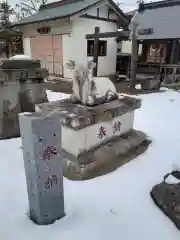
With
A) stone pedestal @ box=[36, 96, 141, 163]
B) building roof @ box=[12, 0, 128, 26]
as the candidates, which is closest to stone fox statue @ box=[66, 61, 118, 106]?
stone pedestal @ box=[36, 96, 141, 163]

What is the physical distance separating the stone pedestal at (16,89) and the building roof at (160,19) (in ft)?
26.5

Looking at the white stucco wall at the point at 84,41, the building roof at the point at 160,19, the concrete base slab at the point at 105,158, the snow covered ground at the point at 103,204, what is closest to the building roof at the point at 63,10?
the white stucco wall at the point at 84,41

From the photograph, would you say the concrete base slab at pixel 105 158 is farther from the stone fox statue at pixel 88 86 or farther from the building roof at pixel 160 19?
the building roof at pixel 160 19

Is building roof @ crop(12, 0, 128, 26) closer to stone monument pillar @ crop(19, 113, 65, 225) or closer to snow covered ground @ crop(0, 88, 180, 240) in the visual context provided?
snow covered ground @ crop(0, 88, 180, 240)

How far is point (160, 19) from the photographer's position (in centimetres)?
1338

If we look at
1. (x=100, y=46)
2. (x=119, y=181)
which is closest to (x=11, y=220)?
(x=119, y=181)

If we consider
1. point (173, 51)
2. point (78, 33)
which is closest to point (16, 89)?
point (78, 33)

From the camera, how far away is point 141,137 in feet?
13.3

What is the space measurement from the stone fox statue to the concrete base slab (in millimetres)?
713

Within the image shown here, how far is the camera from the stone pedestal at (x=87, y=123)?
298cm

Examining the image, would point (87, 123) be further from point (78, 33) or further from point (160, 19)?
point (160, 19)

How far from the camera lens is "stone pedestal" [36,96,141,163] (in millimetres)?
2979

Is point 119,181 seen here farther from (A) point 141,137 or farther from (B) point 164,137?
(B) point 164,137

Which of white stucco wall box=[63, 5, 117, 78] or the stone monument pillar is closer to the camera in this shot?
the stone monument pillar
